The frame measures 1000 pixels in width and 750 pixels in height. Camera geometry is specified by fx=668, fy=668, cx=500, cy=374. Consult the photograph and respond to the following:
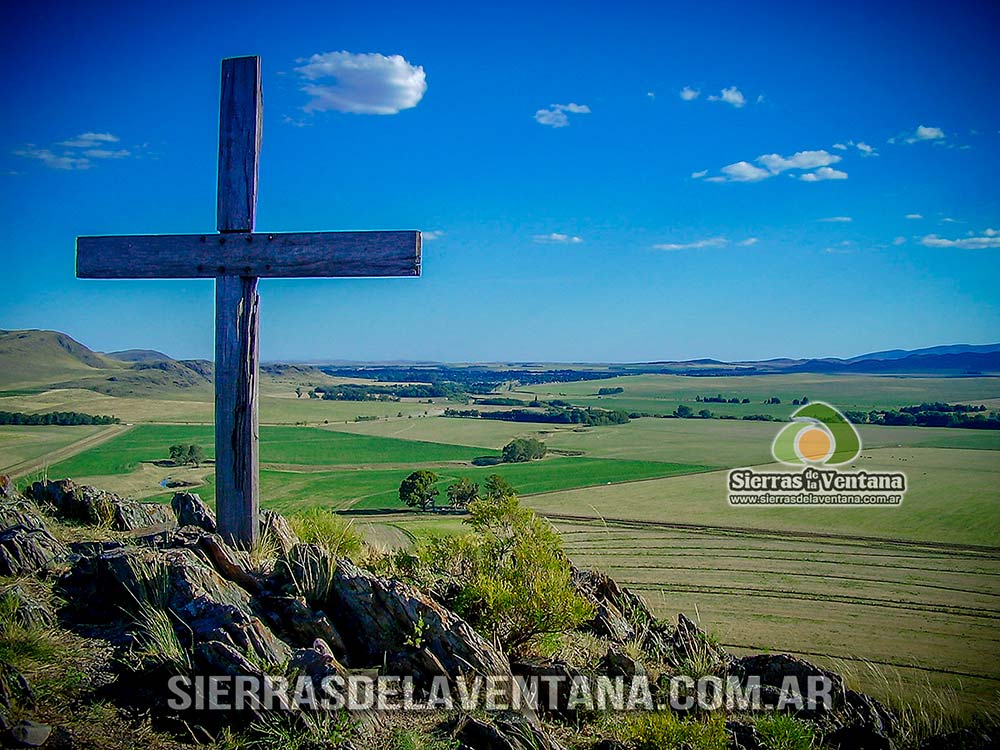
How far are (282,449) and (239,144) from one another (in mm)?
53771

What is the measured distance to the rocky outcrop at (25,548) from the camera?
19.3ft

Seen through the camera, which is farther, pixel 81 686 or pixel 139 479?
pixel 139 479

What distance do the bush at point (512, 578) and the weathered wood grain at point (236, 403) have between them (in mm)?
2042

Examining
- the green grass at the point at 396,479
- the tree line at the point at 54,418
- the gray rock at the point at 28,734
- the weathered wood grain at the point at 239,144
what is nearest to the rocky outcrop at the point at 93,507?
the weathered wood grain at the point at 239,144

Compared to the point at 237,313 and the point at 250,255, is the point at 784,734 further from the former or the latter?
the point at 250,255

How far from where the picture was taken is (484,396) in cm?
12456

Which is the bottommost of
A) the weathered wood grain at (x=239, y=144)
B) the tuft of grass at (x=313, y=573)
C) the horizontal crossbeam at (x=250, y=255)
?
the tuft of grass at (x=313, y=573)

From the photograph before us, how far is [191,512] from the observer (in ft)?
25.8

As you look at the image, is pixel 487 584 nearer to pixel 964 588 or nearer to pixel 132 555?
pixel 132 555

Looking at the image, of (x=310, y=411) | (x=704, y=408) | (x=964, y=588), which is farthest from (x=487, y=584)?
(x=704, y=408)

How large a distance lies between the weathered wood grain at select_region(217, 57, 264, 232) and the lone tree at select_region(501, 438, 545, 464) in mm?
60415

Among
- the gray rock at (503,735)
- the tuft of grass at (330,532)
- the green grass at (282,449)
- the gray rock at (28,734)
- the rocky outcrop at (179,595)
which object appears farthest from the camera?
the green grass at (282,449)

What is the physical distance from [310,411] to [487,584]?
255ft

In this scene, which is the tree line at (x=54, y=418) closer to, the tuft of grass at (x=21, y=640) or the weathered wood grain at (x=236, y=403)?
the weathered wood grain at (x=236, y=403)
